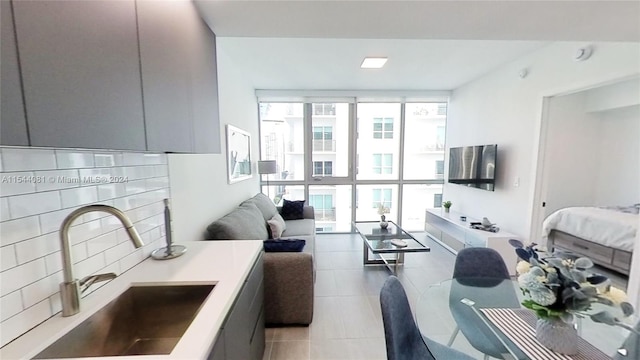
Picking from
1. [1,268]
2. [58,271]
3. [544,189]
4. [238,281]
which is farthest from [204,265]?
[544,189]

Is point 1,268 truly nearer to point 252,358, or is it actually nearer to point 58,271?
point 58,271

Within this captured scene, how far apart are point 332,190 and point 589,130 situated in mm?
4122

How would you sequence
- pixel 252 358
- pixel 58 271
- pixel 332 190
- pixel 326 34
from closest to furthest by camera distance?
pixel 58 271 → pixel 252 358 → pixel 326 34 → pixel 332 190

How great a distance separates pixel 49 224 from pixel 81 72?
0.63 meters

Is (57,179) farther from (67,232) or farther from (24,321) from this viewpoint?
(24,321)

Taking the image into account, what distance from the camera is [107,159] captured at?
124 centimetres

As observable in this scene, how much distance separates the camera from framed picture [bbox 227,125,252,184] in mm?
3167

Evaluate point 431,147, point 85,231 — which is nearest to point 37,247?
point 85,231

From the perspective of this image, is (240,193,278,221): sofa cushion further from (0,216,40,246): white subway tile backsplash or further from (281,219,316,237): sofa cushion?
(0,216,40,246): white subway tile backsplash

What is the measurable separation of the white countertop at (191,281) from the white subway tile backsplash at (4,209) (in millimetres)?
405

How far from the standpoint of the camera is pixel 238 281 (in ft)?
4.11

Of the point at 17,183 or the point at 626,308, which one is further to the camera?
the point at 626,308

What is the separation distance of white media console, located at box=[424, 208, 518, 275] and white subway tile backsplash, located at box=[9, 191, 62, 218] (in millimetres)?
3692

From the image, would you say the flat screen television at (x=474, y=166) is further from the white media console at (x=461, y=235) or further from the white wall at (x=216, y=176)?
the white wall at (x=216, y=176)
